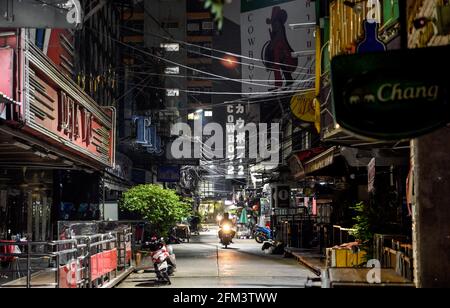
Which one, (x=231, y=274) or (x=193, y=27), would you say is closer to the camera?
(x=231, y=274)

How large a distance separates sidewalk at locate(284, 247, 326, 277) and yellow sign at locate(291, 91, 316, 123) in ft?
17.4

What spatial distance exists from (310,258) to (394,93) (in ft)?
61.1

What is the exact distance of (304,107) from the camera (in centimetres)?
2133

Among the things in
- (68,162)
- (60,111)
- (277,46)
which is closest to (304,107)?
(277,46)

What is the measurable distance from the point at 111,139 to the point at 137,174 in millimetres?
21964

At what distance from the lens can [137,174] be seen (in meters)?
42.9

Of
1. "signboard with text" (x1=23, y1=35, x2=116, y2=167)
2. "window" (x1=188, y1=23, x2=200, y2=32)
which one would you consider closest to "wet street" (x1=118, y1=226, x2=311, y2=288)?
"signboard with text" (x1=23, y1=35, x2=116, y2=167)

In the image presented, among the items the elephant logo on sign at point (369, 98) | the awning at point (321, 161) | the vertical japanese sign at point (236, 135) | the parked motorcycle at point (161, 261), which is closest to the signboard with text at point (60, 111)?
the parked motorcycle at point (161, 261)

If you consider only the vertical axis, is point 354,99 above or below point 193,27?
below

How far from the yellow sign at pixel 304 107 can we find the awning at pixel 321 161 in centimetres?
204

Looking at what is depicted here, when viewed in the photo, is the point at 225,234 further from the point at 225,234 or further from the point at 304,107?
the point at 304,107

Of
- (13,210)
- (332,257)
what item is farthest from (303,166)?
(13,210)

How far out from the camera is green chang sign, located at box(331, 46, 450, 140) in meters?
5.06

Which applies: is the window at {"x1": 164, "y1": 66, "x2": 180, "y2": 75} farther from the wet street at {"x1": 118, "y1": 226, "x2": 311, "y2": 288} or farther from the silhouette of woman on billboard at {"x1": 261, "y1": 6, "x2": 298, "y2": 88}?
the silhouette of woman on billboard at {"x1": 261, "y1": 6, "x2": 298, "y2": 88}
